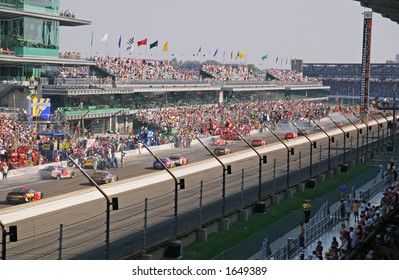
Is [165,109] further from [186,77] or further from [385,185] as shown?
[385,185]

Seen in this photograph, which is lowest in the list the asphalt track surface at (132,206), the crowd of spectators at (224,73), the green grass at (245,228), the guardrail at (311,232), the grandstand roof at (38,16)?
the green grass at (245,228)

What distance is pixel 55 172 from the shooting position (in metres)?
21.2

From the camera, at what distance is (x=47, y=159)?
25.6 meters

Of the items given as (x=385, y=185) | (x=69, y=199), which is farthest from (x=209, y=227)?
(x=385, y=185)

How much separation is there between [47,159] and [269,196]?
8761mm

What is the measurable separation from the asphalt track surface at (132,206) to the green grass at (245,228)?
1.91ft

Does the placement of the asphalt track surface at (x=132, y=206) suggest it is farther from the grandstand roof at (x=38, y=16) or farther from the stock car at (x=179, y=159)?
the grandstand roof at (x=38, y=16)

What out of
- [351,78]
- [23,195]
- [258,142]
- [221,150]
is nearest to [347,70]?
[351,78]

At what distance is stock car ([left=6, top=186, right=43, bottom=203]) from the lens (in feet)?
62.9

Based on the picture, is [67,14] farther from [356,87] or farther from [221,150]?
[356,87]

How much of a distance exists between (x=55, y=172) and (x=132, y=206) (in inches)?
91.9

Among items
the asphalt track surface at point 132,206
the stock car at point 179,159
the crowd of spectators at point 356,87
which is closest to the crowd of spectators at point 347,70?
the crowd of spectators at point 356,87

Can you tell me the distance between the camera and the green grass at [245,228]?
71.6ft

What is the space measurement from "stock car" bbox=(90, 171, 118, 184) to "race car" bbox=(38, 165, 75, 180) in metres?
0.67
